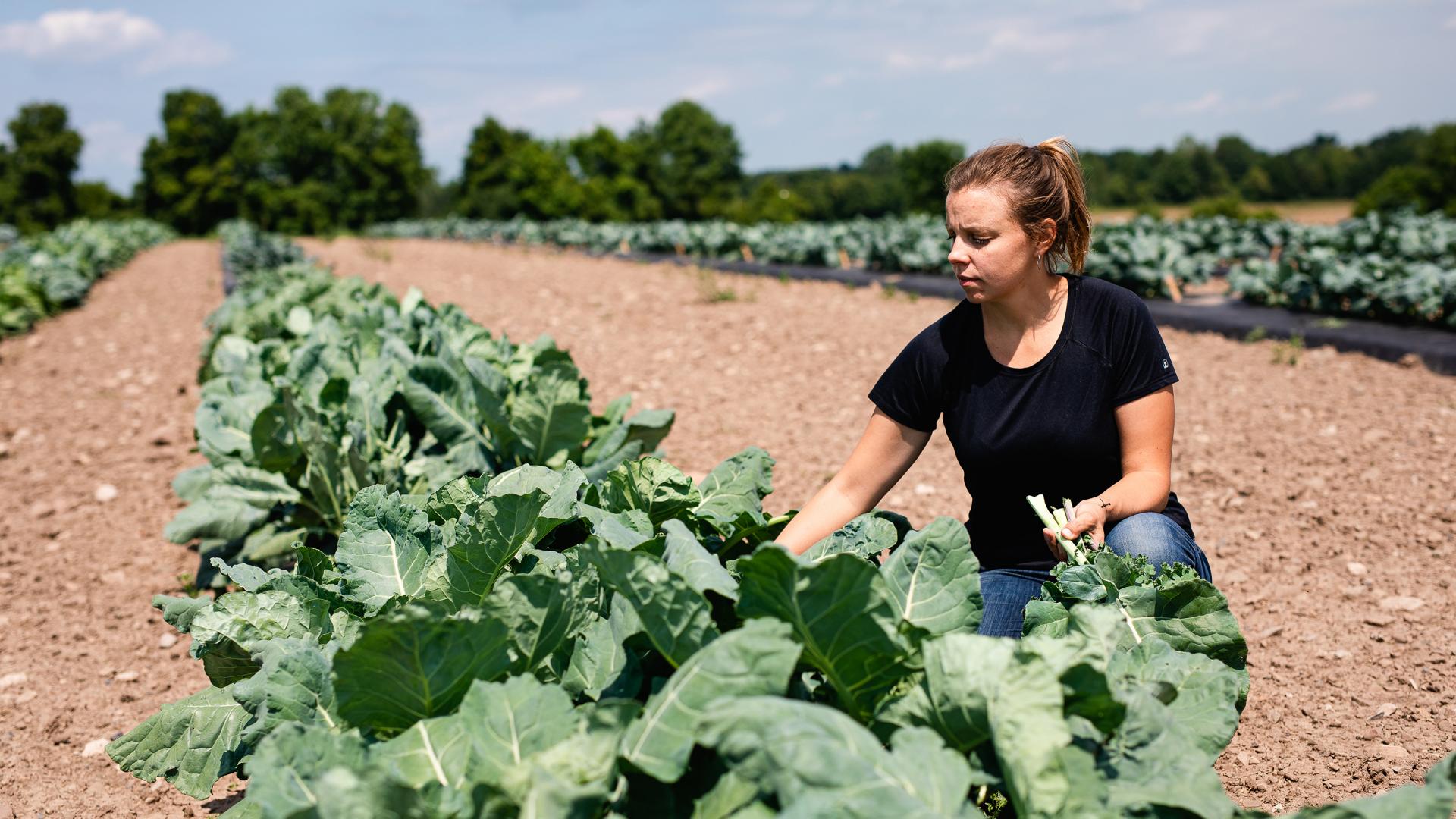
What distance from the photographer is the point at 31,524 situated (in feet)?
17.1

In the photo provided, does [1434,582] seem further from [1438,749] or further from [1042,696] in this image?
[1042,696]

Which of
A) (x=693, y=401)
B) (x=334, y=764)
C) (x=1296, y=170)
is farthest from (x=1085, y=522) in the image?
(x=1296, y=170)

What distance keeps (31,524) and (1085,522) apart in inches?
217

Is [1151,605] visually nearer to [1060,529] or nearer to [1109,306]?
[1060,529]

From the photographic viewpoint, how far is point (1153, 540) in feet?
7.63

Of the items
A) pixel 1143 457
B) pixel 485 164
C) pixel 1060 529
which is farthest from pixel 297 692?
pixel 485 164

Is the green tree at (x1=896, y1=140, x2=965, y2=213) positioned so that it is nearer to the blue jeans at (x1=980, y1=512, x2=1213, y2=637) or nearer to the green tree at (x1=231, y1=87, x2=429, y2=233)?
the green tree at (x1=231, y1=87, x2=429, y2=233)

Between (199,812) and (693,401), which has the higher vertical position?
(693,401)

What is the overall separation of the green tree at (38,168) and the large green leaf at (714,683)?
72.1 m

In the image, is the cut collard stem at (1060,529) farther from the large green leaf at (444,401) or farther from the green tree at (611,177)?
the green tree at (611,177)

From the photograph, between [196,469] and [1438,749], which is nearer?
[1438,749]

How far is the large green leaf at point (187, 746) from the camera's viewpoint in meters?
1.91

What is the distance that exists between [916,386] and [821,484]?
2397 mm

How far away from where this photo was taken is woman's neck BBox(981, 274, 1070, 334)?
2.56 m
